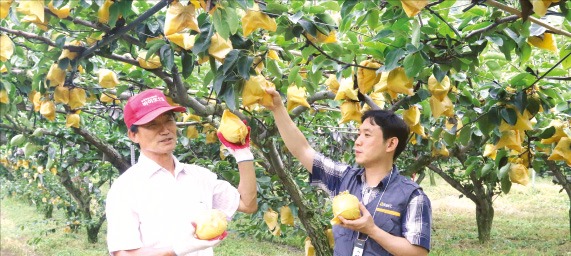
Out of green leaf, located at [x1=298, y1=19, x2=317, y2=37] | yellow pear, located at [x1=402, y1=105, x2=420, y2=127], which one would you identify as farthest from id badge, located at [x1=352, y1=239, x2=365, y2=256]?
green leaf, located at [x1=298, y1=19, x2=317, y2=37]

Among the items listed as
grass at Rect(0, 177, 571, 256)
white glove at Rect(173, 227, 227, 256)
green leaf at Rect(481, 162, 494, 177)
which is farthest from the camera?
grass at Rect(0, 177, 571, 256)

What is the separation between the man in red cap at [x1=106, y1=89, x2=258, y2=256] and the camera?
1516 millimetres

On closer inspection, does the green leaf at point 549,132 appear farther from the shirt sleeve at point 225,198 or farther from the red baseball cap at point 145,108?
the red baseball cap at point 145,108

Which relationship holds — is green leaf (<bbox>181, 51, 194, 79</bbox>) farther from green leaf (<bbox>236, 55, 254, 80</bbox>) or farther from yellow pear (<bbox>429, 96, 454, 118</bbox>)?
yellow pear (<bbox>429, 96, 454, 118</bbox>)

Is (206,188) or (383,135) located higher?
(383,135)

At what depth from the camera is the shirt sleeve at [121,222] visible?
151cm

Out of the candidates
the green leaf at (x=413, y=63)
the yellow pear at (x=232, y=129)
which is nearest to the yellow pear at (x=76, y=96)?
the yellow pear at (x=232, y=129)

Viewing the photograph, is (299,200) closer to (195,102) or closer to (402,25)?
(195,102)

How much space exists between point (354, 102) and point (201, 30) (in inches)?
28.9

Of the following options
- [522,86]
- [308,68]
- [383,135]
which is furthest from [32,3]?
[522,86]

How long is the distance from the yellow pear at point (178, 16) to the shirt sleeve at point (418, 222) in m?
0.88

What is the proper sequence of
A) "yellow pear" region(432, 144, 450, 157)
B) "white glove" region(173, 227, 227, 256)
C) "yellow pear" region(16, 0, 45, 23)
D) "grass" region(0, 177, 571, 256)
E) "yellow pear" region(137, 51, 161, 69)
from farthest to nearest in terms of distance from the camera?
→ "grass" region(0, 177, 571, 256) → "yellow pear" region(432, 144, 450, 157) → "yellow pear" region(137, 51, 161, 69) → "white glove" region(173, 227, 227, 256) → "yellow pear" region(16, 0, 45, 23)

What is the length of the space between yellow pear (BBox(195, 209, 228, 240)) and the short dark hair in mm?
626

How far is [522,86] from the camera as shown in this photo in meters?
1.78
